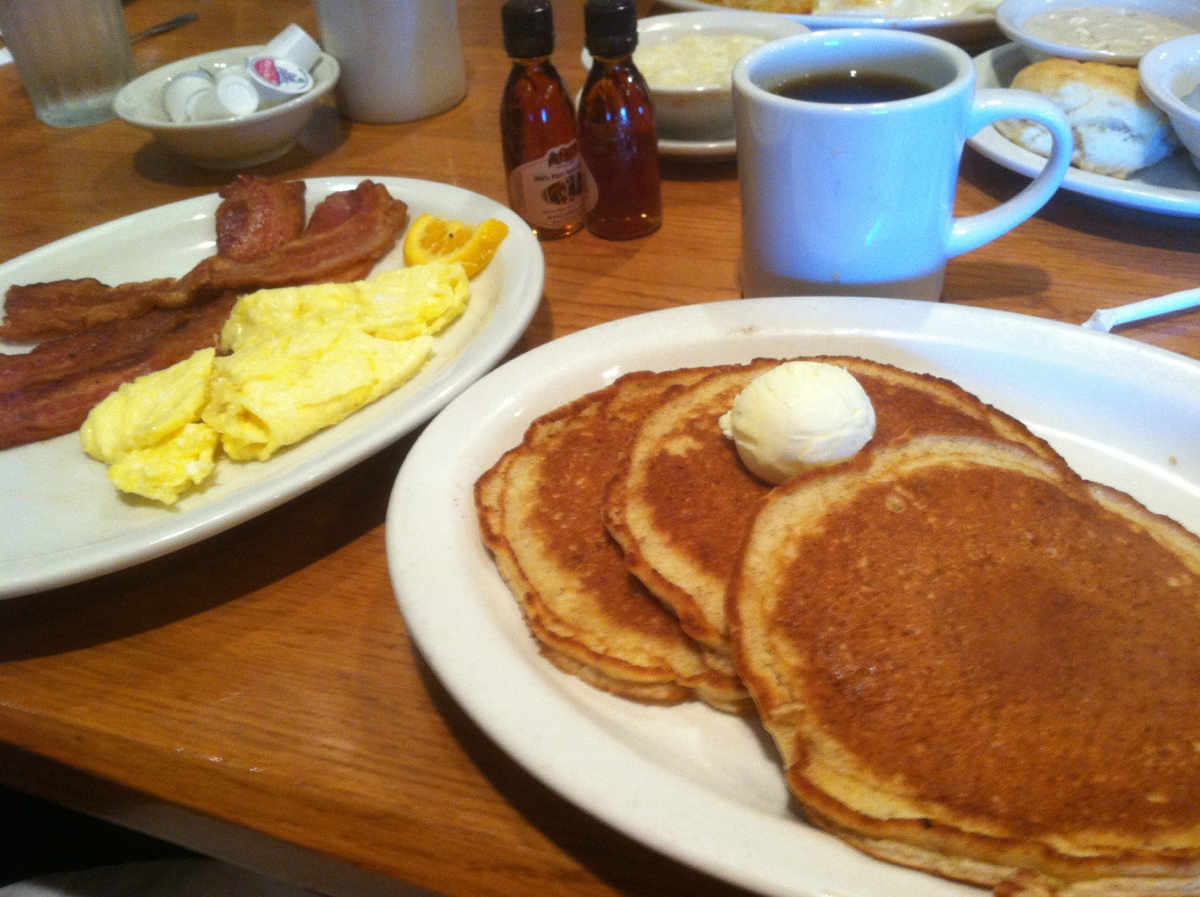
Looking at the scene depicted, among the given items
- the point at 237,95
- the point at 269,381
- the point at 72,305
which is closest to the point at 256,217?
the point at 72,305

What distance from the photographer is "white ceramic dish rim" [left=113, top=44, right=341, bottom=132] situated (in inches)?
72.1

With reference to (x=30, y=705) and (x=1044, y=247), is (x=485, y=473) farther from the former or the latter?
(x=1044, y=247)

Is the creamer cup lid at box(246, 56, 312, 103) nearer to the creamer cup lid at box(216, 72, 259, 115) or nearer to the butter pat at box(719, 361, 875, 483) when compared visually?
the creamer cup lid at box(216, 72, 259, 115)

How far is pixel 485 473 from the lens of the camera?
986 millimetres

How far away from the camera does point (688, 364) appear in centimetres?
115

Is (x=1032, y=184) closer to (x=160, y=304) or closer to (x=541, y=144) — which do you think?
(x=541, y=144)

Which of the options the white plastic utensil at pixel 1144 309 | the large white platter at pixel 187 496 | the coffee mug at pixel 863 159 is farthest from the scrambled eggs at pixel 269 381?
the white plastic utensil at pixel 1144 309

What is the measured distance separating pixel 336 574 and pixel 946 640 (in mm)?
671

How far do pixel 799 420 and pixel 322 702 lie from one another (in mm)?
563

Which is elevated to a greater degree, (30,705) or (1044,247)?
(1044,247)

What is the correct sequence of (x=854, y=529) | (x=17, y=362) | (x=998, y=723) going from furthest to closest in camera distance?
(x=17, y=362) → (x=854, y=529) → (x=998, y=723)

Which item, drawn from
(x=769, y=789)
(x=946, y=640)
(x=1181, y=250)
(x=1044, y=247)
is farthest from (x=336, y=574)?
(x=1181, y=250)

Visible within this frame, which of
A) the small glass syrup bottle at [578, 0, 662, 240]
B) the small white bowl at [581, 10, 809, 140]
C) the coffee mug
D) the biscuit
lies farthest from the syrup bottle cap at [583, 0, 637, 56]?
the biscuit

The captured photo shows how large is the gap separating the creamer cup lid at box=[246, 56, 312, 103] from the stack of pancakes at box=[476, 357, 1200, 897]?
4.49 feet
